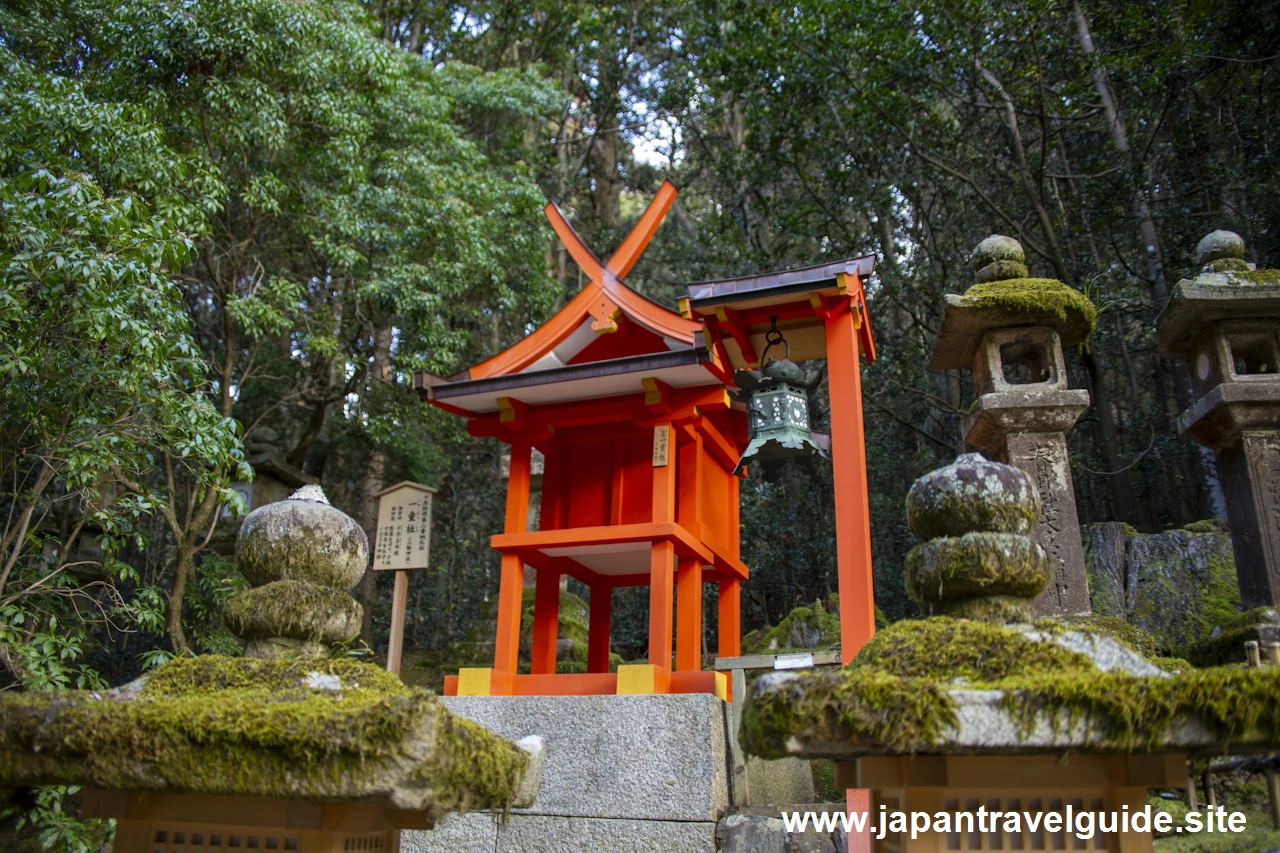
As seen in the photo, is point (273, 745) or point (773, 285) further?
point (773, 285)

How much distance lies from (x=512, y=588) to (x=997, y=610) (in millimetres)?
4691

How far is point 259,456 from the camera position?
11320 millimetres

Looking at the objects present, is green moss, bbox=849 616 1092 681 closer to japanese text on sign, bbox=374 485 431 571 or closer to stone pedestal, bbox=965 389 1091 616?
stone pedestal, bbox=965 389 1091 616

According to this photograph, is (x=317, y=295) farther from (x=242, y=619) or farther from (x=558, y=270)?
(x=242, y=619)

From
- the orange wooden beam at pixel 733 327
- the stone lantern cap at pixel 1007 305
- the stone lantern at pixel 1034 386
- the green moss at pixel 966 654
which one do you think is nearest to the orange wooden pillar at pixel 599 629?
the orange wooden beam at pixel 733 327

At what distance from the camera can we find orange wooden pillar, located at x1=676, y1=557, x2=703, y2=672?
20.7 feet

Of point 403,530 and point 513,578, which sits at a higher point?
point 403,530

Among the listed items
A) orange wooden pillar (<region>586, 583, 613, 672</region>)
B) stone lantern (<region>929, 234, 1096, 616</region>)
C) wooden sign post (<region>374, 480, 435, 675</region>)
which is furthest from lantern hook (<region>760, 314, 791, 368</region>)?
wooden sign post (<region>374, 480, 435, 675</region>)

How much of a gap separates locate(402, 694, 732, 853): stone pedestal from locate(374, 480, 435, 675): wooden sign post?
286cm

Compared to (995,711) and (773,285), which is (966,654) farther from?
(773,285)

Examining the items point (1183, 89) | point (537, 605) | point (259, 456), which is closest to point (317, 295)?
point (259, 456)

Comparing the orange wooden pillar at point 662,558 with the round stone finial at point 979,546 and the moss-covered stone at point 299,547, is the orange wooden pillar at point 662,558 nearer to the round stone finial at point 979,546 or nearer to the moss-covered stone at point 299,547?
the moss-covered stone at point 299,547

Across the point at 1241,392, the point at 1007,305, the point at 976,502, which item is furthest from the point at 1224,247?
the point at 976,502

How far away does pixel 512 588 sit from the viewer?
21.5ft
